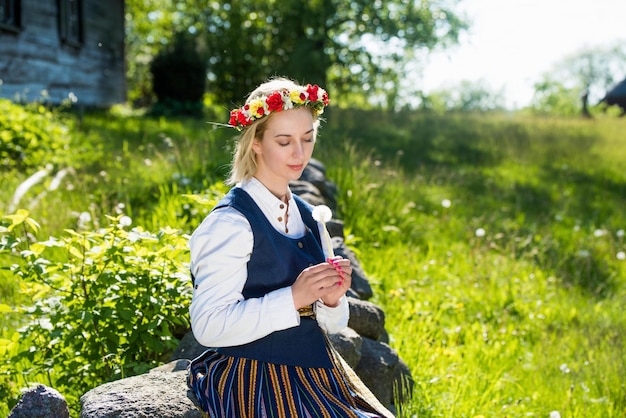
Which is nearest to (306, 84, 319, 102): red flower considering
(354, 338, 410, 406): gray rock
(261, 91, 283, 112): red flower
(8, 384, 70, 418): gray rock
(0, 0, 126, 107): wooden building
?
(261, 91, 283, 112): red flower

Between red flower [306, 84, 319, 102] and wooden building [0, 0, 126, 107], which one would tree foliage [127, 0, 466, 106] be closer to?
wooden building [0, 0, 126, 107]

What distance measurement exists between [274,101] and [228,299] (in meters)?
0.66

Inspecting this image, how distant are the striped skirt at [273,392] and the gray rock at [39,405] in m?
0.46

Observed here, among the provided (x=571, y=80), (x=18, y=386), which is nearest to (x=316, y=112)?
(x=18, y=386)

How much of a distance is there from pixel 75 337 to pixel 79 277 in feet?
0.95

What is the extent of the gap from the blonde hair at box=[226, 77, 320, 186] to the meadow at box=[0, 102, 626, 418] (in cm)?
90

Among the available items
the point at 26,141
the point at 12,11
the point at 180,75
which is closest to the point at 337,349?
the point at 26,141

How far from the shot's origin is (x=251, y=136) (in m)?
2.55

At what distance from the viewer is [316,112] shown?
2686 millimetres

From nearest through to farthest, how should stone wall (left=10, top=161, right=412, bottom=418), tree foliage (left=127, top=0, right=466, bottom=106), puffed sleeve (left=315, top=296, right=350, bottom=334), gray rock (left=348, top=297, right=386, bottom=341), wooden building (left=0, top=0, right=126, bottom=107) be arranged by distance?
stone wall (left=10, top=161, right=412, bottom=418) → puffed sleeve (left=315, top=296, right=350, bottom=334) → gray rock (left=348, top=297, right=386, bottom=341) → wooden building (left=0, top=0, right=126, bottom=107) → tree foliage (left=127, top=0, right=466, bottom=106)

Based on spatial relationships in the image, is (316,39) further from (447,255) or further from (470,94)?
(470,94)

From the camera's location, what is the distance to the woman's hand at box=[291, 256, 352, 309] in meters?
2.32

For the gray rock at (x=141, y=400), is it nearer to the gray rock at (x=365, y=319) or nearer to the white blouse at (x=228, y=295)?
the white blouse at (x=228, y=295)

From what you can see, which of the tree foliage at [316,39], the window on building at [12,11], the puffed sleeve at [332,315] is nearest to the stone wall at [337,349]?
the puffed sleeve at [332,315]
